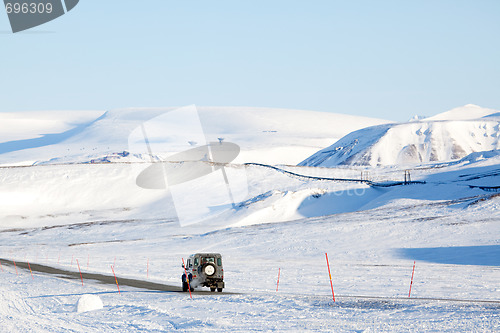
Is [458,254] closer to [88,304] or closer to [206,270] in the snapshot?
[206,270]

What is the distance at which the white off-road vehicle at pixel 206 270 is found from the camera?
109 ft

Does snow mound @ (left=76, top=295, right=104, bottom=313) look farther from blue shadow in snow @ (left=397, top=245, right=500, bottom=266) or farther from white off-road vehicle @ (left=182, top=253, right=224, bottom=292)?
blue shadow in snow @ (left=397, top=245, right=500, bottom=266)

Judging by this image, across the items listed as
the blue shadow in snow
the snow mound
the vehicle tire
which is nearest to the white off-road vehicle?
the vehicle tire

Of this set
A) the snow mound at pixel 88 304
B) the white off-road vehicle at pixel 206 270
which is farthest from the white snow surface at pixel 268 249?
the white off-road vehicle at pixel 206 270

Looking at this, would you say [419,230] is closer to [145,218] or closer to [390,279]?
[390,279]

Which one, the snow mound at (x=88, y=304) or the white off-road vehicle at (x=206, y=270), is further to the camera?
the white off-road vehicle at (x=206, y=270)

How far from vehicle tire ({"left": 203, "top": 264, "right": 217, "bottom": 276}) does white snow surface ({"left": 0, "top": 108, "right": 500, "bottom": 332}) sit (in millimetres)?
1332

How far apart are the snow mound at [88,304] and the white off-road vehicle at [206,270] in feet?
17.2

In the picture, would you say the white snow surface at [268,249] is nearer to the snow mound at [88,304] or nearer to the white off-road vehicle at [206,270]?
the snow mound at [88,304]

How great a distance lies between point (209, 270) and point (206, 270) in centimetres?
15

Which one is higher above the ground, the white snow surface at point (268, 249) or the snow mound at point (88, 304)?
the snow mound at point (88, 304)

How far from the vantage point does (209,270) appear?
33344 mm

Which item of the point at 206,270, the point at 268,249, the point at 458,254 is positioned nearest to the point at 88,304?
the point at 206,270

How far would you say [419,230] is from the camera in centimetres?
7044
